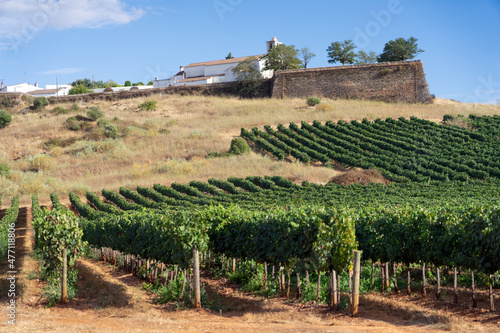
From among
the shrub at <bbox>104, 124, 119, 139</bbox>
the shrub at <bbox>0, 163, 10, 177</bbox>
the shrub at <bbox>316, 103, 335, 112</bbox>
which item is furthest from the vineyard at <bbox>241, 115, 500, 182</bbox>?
the shrub at <bbox>0, 163, 10, 177</bbox>

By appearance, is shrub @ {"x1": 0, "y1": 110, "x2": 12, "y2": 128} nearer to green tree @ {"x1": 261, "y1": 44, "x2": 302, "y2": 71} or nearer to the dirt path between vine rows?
green tree @ {"x1": 261, "y1": 44, "x2": 302, "y2": 71}

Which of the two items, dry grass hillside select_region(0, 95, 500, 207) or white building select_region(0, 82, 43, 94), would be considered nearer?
dry grass hillside select_region(0, 95, 500, 207)

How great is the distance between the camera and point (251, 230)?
1381 centimetres

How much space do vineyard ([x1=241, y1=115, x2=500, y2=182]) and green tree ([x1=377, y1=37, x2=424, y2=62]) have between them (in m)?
19.0

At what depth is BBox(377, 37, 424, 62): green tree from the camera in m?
65.4

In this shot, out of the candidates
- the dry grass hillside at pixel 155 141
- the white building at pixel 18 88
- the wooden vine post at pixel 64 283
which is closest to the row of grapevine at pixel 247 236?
the wooden vine post at pixel 64 283

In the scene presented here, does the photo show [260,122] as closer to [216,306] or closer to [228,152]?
[228,152]

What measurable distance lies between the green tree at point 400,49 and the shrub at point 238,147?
33082 mm

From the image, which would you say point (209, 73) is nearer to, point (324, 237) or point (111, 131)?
point (111, 131)

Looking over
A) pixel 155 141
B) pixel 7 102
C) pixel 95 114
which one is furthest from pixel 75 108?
pixel 155 141

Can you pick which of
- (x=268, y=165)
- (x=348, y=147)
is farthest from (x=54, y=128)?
(x=348, y=147)

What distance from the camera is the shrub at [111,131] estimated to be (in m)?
54.9

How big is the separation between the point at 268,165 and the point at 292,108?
19.3m

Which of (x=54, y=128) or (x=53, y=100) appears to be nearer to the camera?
(x=54, y=128)
